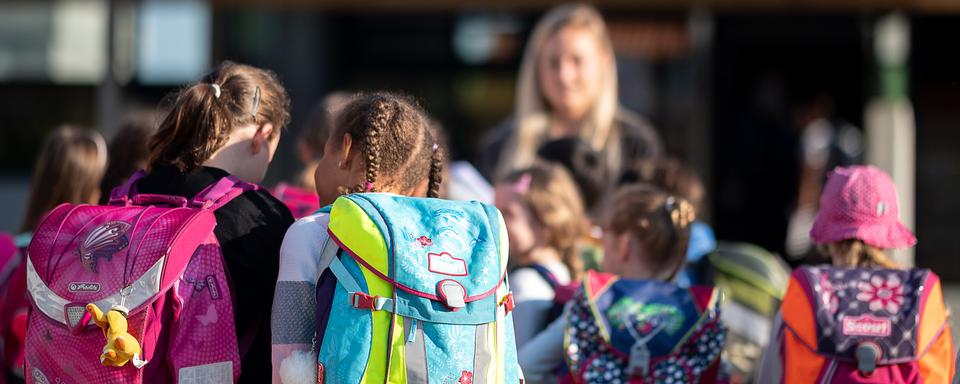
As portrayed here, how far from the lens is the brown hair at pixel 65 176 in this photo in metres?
3.97

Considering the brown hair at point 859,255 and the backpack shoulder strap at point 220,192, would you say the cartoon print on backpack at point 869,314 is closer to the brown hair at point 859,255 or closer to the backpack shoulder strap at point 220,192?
the brown hair at point 859,255

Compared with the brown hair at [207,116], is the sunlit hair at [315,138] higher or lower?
lower

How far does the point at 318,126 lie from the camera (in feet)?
13.9

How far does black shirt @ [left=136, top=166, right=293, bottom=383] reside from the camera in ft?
9.21

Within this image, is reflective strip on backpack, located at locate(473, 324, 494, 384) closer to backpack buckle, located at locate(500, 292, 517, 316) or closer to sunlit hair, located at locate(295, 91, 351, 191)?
backpack buckle, located at locate(500, 292, 517, 316)

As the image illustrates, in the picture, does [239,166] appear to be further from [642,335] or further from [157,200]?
[642,335]

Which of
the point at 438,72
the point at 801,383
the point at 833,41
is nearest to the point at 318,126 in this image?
the point at 801,383

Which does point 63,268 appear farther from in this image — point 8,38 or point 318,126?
point 8,38

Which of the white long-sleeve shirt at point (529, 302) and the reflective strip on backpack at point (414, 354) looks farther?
the white long-sleeve shirt at point (529, 302)

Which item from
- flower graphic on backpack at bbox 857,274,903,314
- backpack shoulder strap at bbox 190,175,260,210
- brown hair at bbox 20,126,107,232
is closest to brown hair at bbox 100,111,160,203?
brown hair at bbox 20,126,107,232

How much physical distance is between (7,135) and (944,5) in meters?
7.07

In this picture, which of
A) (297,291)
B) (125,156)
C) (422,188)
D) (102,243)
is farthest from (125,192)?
(125,156)

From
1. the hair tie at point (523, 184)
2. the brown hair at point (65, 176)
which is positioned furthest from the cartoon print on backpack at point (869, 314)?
the brown hair at point (65, 176)

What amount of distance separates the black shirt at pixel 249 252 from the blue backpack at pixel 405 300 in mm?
240
